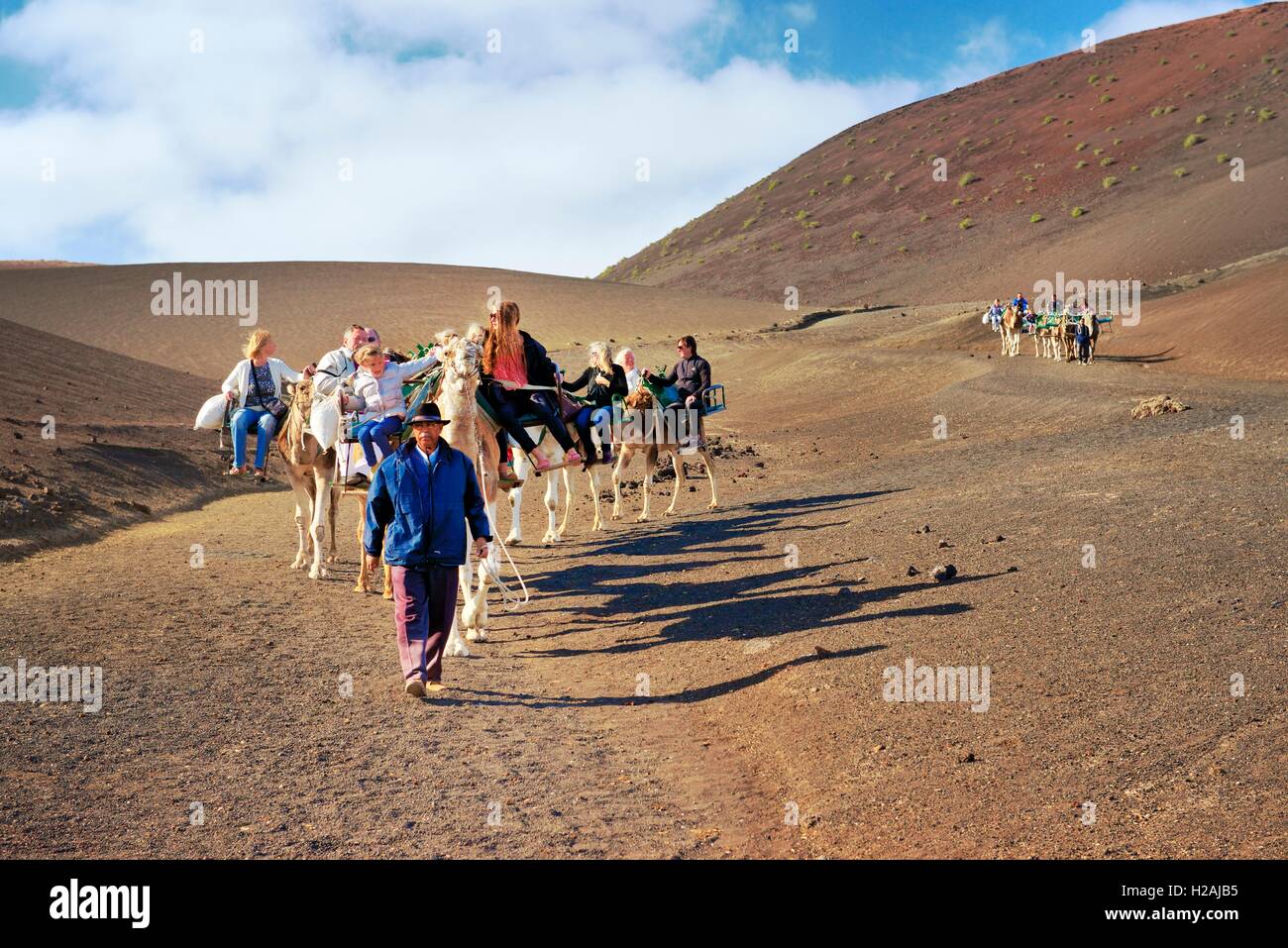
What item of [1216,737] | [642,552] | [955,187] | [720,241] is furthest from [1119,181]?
[1216,737]

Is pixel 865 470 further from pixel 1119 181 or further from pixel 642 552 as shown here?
pixel 1119 181

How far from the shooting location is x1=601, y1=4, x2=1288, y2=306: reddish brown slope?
7575 centimetres

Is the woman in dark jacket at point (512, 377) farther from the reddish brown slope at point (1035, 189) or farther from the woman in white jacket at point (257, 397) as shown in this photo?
the reddish brown slope at point (1035, 189)

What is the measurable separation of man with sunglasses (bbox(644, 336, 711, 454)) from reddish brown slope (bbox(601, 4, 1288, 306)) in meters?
56.8

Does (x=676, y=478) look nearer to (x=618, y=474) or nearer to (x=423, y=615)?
(x=618, y=474)

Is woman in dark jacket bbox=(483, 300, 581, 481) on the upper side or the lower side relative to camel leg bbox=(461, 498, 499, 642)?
upper

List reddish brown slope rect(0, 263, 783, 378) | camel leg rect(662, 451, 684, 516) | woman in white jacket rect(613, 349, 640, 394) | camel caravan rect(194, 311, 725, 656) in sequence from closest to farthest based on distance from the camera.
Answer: camel caravan rect(194, 311, 725, 656) → woman in white jacket rect(613, 349, 640, 394) → camel leg rect(662, 451, 684, 516) → reddish brown slope rect(0, 263, 783, 378)

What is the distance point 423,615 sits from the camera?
865cm

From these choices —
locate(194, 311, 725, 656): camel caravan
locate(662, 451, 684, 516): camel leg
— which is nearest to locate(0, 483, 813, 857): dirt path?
locate(194, 311, 725, 656): camel caravan

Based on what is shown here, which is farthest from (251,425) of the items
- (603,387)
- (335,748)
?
(335,748)

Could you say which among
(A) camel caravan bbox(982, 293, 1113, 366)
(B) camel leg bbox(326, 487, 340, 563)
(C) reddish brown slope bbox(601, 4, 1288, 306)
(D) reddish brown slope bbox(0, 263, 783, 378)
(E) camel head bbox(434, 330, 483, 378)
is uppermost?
(C) reddish brown slope bbox(601, 4, 1288, 306)

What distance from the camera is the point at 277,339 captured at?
59969 mm

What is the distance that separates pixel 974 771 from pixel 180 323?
206 ft

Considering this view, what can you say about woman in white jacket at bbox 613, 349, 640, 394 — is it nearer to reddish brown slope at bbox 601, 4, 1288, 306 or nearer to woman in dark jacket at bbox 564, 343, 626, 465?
woman in dark jacket at bbox 564, 343, 626, 465
